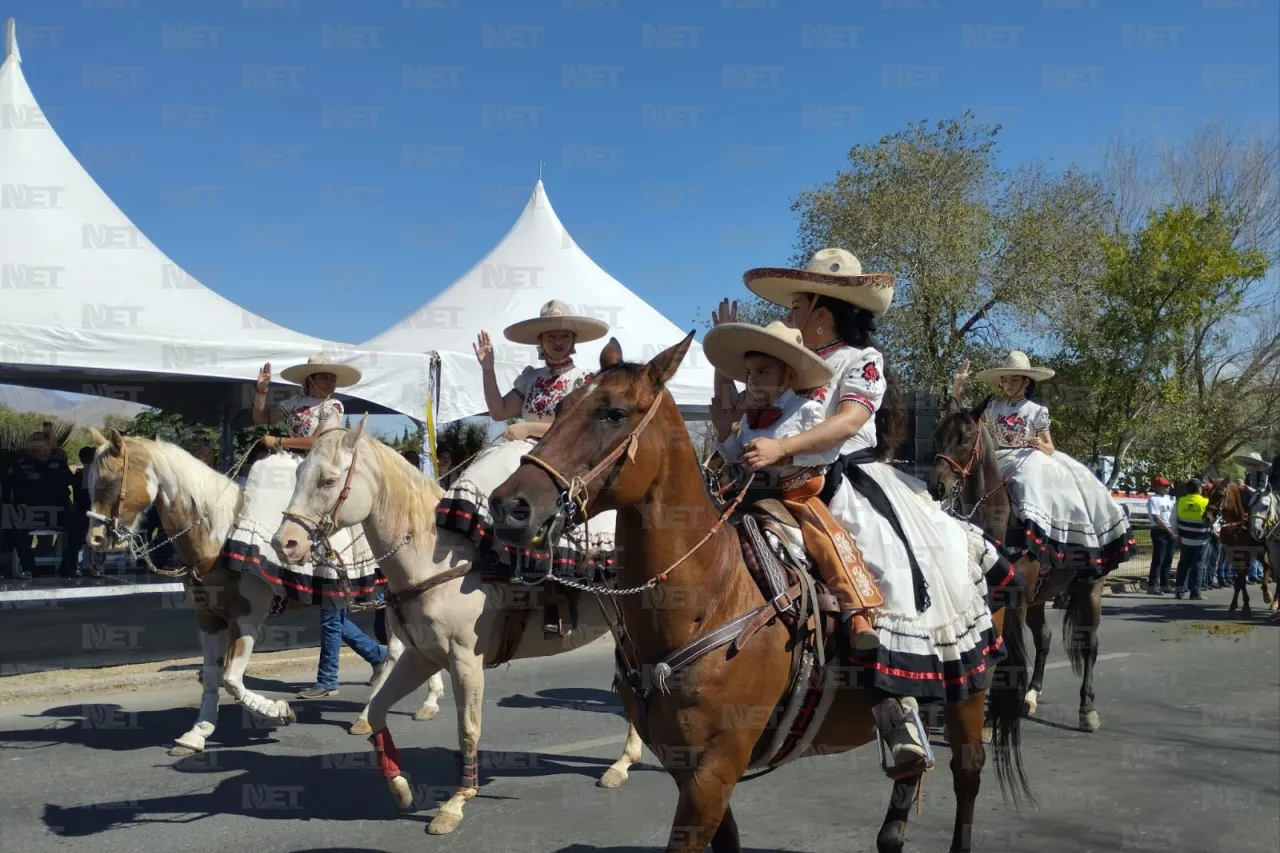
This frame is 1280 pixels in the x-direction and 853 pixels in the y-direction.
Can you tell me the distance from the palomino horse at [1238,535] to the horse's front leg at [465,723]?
528 inches

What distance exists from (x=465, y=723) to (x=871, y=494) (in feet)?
8.55

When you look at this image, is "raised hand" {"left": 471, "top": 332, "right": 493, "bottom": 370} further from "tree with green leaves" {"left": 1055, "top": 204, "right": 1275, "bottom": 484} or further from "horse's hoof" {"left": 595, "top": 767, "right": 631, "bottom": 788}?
"tree with green leaves" {"left": 1055, "top": 204, "right": 1275, "bottom": 484}

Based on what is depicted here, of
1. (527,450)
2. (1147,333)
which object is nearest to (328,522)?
A: (527,450)

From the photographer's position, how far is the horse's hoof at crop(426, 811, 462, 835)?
504 centimetres

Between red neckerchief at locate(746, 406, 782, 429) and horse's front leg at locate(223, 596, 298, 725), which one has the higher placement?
red neckerchief at locate(746, 406, 782, 429)

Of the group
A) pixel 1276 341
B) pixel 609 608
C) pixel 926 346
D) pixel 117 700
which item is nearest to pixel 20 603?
pixel 117 700

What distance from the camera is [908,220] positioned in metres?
21.7

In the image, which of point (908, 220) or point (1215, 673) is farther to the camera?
point (908, 220)

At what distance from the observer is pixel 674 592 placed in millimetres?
3219

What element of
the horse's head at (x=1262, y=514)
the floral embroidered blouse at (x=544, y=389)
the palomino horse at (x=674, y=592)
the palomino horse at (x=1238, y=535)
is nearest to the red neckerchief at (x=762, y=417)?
the palomino horse at (x=674, y=592)

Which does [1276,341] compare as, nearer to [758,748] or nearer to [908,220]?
[908,220]

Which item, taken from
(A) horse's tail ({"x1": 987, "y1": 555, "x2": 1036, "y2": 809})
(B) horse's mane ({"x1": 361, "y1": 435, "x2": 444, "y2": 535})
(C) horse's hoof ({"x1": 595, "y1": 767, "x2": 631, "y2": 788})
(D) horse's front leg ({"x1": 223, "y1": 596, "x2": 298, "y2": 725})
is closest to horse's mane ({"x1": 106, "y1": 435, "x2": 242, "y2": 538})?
(D) horse's front leg ({"x1": 223, "y1": 596, "x2": 298, "y2": 725})

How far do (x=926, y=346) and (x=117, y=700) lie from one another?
1800 centimetres

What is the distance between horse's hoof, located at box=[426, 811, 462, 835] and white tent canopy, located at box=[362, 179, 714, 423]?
662 centimetres
